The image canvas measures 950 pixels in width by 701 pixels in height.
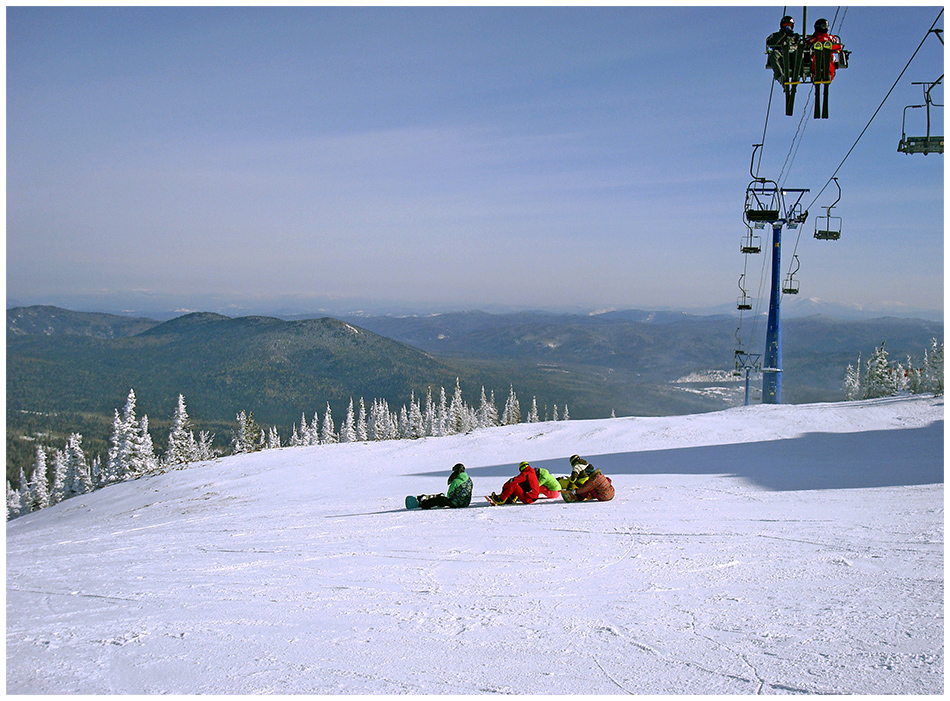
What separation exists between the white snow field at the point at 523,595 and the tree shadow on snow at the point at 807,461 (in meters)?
0.14

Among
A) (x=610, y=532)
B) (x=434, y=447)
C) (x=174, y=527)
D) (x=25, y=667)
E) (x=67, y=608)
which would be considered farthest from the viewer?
(x=434, y=447)

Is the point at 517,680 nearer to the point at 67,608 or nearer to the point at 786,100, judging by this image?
the point at 67,608

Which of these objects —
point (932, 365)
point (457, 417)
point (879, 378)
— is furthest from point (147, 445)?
point (932, 365)

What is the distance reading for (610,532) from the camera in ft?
29.9

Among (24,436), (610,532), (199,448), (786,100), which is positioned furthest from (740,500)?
(24,436)

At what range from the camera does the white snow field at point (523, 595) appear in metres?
4.71

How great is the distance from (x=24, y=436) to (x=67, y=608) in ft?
675

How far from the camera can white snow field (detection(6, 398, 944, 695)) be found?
15.5 ft

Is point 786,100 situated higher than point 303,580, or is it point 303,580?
point 786,100

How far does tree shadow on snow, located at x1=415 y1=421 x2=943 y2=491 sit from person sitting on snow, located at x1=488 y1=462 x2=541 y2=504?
4.42 m

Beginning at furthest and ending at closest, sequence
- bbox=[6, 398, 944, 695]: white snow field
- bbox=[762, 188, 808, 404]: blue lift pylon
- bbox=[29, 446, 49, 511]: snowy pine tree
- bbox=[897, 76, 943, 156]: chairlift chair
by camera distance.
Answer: bbox=[29, 446, 49, 511]: snowy pine tree, bbox=[762, 188, 808, 404]: blue lift pylon, bbox=[897, 76, 943, 156]: chairlift chair, bbox=[6, 398, 944, 695]: white snow field

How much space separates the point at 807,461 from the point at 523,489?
7572mm

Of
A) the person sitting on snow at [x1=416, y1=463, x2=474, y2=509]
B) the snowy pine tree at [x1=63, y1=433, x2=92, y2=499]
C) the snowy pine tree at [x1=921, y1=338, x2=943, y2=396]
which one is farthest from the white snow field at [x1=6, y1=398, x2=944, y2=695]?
the snowy pine tree at [x1=63, y1=433, x2=92, y2=499]

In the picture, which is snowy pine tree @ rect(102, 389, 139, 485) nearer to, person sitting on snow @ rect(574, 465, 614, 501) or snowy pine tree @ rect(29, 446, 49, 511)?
snowy pine tree @ rect(29, 446, 49, 511)
